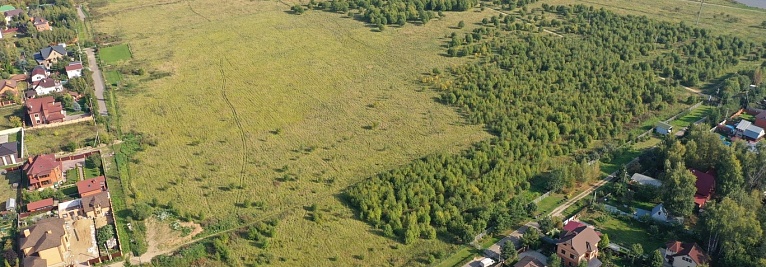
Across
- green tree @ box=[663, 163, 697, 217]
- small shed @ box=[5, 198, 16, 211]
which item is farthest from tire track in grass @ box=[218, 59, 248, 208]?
green tree @ box=[663, 163, 697, 217]

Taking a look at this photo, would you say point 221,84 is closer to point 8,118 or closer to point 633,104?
point 8,118

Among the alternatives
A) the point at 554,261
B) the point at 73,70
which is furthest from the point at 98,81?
the point at 554,261

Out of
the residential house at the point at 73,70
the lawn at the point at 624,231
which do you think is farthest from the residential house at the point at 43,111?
the lawn at the point at 624,231

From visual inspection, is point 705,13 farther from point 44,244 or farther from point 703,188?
point 44,244

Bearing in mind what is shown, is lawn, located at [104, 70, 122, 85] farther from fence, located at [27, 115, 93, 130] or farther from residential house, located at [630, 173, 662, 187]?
residential house, located at [630, 173, 662, 187]

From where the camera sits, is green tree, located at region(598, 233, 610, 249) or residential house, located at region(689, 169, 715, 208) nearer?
green tree, located at region(598, 233, 610, 249)

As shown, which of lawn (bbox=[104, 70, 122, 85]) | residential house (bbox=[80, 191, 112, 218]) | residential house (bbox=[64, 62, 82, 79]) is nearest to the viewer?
residential house (bbox=[80, 191, 112, 218])
